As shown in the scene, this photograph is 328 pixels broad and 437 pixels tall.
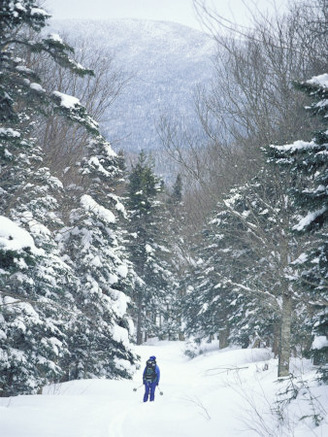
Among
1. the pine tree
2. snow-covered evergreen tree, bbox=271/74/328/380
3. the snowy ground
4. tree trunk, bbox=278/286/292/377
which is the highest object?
the pine tree

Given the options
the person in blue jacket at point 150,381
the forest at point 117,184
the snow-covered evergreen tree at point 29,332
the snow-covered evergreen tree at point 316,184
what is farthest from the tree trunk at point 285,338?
the snow-covered evergreen tree at point 29,332

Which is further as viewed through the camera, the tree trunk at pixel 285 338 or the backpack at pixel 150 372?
the backpack at pixel 150 372

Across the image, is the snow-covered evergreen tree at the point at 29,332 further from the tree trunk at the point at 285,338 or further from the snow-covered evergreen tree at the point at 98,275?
the tree trunk at the point at 285,338

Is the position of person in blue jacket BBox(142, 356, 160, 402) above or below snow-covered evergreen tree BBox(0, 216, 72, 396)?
below

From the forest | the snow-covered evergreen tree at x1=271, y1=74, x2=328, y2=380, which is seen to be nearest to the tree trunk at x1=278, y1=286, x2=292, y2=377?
the forest

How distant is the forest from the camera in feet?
22.2

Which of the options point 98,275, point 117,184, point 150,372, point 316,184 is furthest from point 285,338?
point 117,184

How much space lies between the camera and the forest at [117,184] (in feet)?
22.2

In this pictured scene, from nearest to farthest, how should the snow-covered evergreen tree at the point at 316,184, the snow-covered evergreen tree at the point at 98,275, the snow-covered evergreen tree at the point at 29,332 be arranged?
the snow-covered evergreen tree at the point at 316,184 → the snow-covered evergreen tree at the point at 29,332 → the snow-covered evergreen tree at the point at 98,275

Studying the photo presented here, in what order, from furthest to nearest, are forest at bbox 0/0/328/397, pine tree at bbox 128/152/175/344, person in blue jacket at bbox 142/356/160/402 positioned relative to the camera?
pine tree at bbox 128/152/175/344 < person in blue jacket at bbox 142/356/160/402 < forest at bbox 0/0/328/397

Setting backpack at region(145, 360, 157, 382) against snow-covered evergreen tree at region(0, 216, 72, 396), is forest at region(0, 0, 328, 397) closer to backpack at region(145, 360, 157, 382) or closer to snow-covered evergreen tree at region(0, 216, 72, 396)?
snow-covered evergreen tree at region(0, 216, 72, 396)

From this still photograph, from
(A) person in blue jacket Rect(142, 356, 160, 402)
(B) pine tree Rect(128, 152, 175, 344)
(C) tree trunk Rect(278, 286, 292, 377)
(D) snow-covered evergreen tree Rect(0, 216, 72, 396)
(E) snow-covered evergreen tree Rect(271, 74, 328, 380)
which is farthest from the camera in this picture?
(B) pine tree Rect(128, 152, 175, 344)

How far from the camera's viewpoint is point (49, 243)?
47.1ft

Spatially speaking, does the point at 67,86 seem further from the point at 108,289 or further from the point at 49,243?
the point at 108,289
